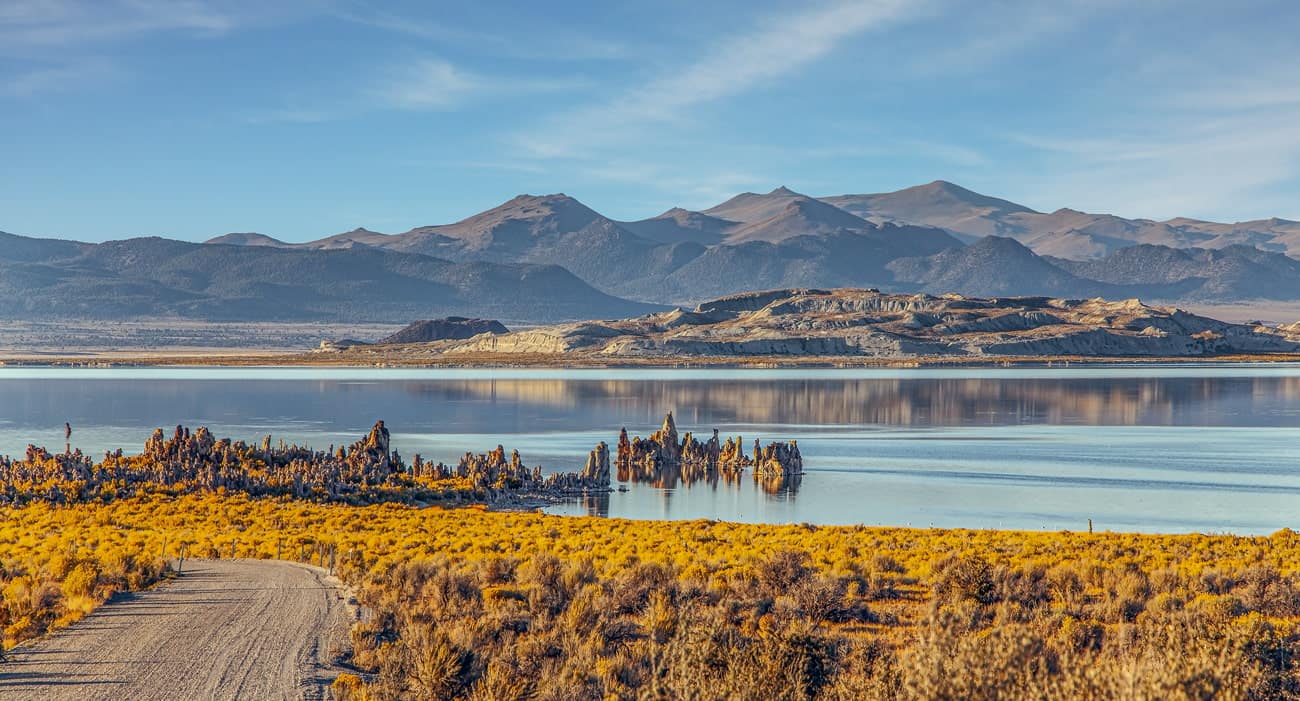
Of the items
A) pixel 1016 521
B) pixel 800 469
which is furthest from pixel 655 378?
pixel 1016 521

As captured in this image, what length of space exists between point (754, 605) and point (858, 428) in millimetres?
57429

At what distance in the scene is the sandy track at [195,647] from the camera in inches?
501

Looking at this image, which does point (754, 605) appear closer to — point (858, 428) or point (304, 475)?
point (304, 475)

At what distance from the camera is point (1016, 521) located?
37.0 m

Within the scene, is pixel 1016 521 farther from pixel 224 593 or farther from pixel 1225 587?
pixel 224 593

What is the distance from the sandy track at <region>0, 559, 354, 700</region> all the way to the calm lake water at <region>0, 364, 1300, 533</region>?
22.4m

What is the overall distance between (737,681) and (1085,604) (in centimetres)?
920

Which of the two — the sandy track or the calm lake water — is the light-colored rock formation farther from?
the sandy track

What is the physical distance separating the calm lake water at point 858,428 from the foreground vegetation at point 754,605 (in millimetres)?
11038

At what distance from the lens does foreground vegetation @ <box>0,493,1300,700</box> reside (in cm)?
1040

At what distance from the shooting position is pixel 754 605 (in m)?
17.5

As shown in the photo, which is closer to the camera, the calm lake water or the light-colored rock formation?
the calm lake water

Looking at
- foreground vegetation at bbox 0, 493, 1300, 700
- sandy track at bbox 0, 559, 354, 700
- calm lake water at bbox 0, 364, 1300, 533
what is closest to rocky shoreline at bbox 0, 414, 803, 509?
calm lake water at bbox 0, 364, 1300, 533

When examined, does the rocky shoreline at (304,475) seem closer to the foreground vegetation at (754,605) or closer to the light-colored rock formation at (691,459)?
the light-colored rock formation at (691,459)
